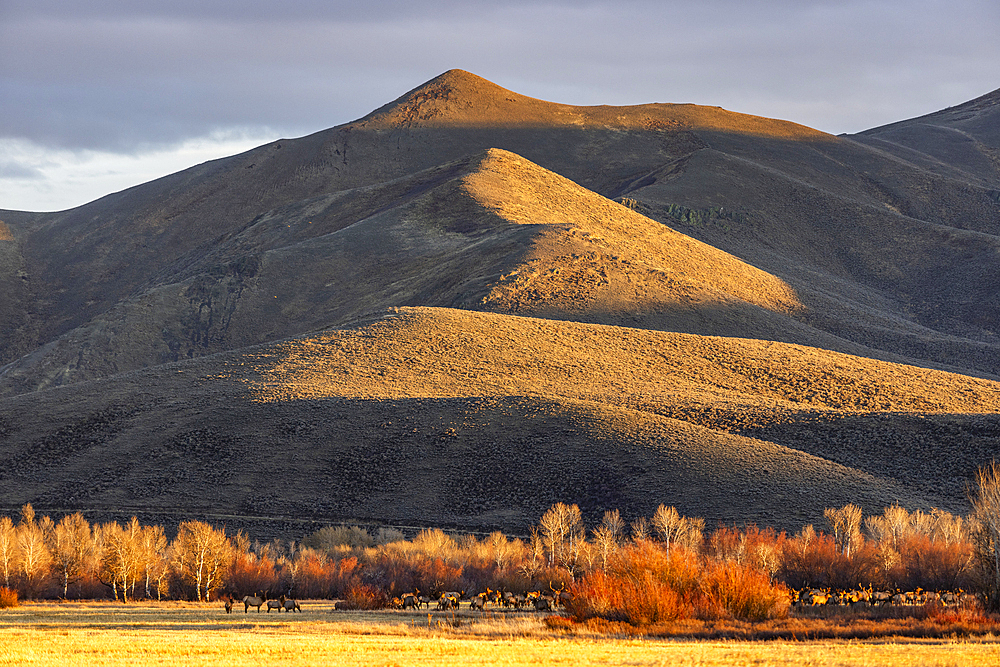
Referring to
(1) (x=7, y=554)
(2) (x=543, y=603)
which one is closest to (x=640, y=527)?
(2) (x=543, y=603)

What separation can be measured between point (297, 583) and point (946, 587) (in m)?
30.1

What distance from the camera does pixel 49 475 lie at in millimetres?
75188

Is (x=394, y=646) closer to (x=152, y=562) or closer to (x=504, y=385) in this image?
(x=152, y=562)

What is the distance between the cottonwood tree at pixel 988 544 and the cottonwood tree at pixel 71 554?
40.0m

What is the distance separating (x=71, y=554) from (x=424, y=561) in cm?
1765

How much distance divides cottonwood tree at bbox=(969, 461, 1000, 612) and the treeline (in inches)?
336

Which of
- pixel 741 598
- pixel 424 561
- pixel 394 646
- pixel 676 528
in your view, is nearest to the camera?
pixel 394 646

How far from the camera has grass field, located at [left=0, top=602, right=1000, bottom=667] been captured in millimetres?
23406

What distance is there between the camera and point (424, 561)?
5188cm

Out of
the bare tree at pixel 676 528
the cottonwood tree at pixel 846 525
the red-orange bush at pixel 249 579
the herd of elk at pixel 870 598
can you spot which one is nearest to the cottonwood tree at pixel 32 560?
the red-orange bush at pixel 249 579

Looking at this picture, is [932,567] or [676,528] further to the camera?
[676,528]

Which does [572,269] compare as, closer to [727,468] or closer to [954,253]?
[727,468]

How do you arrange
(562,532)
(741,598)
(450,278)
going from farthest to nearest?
(450,278) → (562,532) → (741,598)

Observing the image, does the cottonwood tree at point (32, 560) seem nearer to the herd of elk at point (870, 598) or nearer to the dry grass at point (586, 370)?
the dry grass at point (586, 370)
